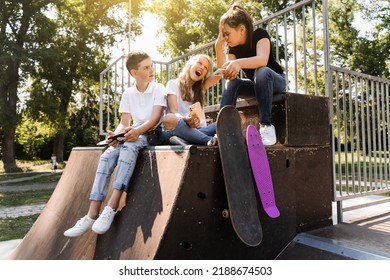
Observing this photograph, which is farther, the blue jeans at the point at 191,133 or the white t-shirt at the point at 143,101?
the white t-shirt at the point at 143,101

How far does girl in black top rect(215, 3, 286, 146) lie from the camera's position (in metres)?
2.40

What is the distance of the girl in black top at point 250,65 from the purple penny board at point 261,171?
0.73 feet

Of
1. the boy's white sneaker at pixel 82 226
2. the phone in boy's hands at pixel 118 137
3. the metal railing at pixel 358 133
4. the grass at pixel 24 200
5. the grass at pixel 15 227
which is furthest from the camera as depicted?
the grass at pixel 24 200

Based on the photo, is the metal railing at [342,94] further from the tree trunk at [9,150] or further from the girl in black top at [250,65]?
the tree trunk at [9,150]

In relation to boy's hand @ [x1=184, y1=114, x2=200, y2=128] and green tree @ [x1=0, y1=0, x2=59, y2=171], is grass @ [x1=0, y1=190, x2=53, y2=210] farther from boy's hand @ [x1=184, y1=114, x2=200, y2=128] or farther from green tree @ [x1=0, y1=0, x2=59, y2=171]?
green tree @ [x1=0, y1=0, x2=59, y2=171]

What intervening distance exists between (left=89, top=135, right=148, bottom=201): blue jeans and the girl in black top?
0.80 meters

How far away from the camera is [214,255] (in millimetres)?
1947

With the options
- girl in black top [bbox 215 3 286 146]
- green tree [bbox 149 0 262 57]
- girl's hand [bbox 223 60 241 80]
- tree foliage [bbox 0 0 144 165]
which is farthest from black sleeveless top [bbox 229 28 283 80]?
tree foliage [bbox 0 0 144 165]

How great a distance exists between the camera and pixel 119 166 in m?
2.29

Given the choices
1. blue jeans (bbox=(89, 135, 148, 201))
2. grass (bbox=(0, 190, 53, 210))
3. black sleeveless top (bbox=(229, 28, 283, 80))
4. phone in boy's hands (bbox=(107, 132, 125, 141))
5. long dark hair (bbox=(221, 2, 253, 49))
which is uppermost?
long dark hair (bbox=(221, 2, 253, 49))

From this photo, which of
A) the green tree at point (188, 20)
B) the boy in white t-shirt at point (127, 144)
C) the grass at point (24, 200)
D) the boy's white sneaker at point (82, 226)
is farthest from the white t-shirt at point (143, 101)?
the green tree at point (188, 20)

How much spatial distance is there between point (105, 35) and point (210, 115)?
21.8 m

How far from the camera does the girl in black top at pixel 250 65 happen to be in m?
2.40
